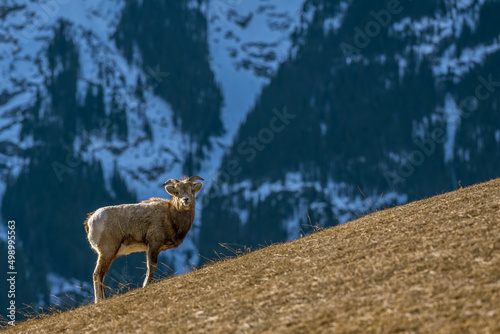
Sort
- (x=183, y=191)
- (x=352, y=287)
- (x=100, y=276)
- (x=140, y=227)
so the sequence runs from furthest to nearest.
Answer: (x=183, y=191)
(x=140, y=227)
(x=100, y=276)
(x=352, y=287)

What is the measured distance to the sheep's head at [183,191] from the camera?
17906 millimetres

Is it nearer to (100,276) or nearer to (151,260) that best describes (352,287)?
(151,260)

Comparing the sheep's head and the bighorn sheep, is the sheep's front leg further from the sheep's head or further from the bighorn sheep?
the sheep's head

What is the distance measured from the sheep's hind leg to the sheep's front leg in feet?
3.68

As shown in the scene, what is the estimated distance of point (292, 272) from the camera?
11.8 metres

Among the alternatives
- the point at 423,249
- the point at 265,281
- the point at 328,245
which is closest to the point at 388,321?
the point at 423,249

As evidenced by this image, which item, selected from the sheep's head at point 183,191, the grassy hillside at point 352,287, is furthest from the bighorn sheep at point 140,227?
the grassy hillside at point 352,287

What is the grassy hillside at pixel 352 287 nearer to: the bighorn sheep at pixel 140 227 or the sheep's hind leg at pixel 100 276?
the sheep's hind leg at pixel 100 276

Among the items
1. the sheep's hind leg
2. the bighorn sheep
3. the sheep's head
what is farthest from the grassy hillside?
the sheep's head

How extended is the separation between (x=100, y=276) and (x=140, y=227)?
169 cm

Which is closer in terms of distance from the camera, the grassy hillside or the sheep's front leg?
the grassy hillside

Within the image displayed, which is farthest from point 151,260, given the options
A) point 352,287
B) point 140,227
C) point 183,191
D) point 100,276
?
point 352,287

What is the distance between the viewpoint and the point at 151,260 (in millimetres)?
17109

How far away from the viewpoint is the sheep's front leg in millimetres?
16469
